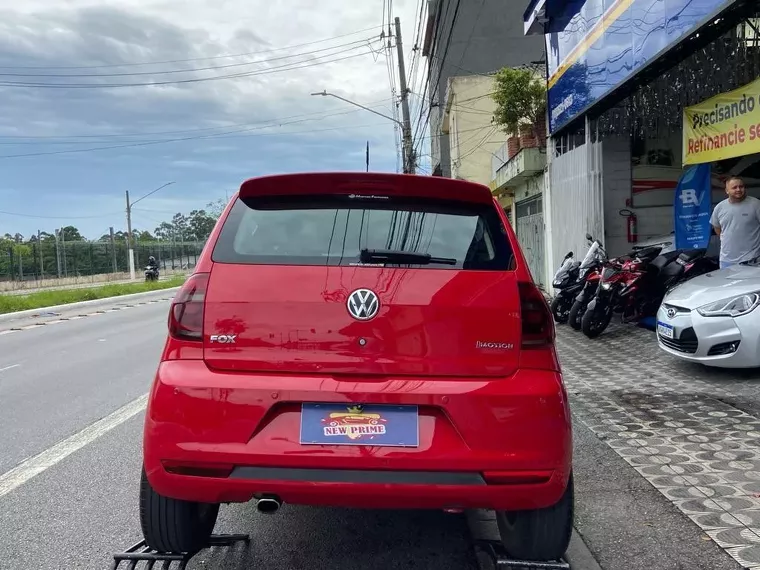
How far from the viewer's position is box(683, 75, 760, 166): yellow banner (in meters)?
6.80

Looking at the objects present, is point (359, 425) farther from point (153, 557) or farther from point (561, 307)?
point (561, 307)

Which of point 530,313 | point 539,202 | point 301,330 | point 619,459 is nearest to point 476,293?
point 530,313

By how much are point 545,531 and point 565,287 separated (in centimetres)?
847

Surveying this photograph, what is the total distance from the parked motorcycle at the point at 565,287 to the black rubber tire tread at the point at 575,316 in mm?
649

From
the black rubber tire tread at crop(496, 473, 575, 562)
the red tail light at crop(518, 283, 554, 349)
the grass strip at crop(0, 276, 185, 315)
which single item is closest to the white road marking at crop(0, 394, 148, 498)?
the black rubber tire tread at crop(496, 473, 575, 562)

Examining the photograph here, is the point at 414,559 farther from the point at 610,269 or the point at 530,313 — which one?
the point at 610,269

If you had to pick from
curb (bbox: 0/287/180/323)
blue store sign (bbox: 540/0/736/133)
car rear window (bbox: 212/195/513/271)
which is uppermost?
blue store sign (bbox: 540/0/736/133)

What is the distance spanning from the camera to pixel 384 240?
2.63 meters

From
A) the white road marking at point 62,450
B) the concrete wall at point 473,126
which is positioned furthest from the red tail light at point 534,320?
the concrete wall at point 473,126

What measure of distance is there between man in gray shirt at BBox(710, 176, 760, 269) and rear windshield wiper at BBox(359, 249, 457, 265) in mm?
6171

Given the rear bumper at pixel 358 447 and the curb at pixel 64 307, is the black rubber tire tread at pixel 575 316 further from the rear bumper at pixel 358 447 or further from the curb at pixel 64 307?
the curb at pixel 64 307

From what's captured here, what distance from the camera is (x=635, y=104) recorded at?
9992 millimetres

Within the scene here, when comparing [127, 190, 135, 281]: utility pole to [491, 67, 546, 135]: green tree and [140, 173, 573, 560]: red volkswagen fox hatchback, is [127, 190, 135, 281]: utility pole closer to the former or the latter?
[491, 67, 546, 135]: green tree

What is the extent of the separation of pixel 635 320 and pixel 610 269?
0.93 meters
